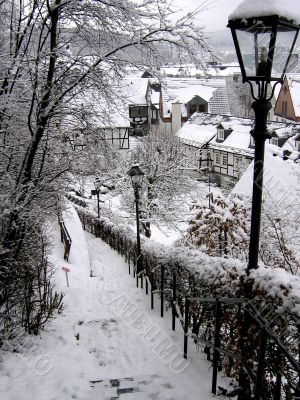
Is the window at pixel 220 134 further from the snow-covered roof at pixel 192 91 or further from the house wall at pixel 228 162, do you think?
the snow-covered roof at pixel 192 91

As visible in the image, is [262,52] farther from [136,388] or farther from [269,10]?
[136,388]

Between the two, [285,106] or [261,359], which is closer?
[261,359]

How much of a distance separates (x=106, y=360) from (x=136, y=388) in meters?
0.94

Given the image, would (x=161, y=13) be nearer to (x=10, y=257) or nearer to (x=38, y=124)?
(x=38, y=124)

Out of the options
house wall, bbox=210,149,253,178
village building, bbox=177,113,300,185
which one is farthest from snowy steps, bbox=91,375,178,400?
house wall, bbox=210,149,253,178

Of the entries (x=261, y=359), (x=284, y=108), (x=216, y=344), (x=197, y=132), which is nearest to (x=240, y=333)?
(x=216, y=344)

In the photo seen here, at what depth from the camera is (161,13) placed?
5.70 metres

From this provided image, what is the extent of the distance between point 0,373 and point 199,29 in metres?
5.51

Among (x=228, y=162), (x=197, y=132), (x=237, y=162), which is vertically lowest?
(x=228, y=162)

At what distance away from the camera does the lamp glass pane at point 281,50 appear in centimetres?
302

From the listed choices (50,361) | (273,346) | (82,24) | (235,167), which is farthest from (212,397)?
(235,167)

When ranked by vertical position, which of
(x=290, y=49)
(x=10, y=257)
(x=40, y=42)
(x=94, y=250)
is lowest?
(x=94, y=250)

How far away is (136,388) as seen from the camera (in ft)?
14.6

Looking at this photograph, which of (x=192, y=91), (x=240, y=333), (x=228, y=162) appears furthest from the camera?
(x=192, y=91)
